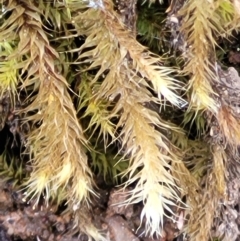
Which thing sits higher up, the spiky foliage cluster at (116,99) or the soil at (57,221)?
the spiky foliage cluster at (116,99)

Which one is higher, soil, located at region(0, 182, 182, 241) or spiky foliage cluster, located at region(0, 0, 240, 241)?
spiky foliage cluster, located at region(0, 0, 240, 241)

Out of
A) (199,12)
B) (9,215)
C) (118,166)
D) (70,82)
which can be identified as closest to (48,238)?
(9,215)

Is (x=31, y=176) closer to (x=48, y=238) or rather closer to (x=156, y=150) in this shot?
(x=48, y=238)

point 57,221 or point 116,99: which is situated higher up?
point 116,99

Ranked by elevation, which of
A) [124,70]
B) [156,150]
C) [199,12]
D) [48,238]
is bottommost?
[48,238]

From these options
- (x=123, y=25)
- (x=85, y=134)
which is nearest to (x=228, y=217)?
(x=85, y=134)

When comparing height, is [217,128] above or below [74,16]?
below
